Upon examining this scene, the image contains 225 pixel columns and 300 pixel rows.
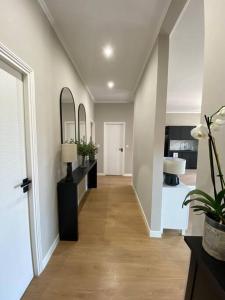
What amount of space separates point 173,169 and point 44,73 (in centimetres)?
206

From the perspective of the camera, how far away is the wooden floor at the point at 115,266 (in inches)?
59.6

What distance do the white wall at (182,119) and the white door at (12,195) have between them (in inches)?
272

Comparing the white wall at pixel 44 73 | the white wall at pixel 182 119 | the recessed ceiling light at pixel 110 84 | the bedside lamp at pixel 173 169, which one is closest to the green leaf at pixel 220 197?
the white wall at pixel 44 73

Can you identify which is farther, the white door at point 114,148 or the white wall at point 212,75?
the white door at point 114,148

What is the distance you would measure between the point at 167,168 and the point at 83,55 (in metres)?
2.22

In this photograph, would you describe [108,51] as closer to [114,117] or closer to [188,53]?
[188,53]

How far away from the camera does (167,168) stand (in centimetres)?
243

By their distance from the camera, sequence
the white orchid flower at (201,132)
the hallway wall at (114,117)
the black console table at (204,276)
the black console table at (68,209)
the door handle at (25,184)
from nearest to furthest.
→ the black console table at (204,276) < the white orchid flower at (201,132) < the door handle at (25,184) < the black console table at (68,209) < the hallway wall at (114,117)

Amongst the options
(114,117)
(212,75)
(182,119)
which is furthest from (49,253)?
(182,119)

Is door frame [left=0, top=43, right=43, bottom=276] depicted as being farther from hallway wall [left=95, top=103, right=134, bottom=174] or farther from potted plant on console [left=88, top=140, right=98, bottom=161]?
hallway wall [left=95, top=103, right=134, bottom=174]

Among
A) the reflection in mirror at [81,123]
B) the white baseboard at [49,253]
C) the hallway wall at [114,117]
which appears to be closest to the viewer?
the white baseboard at [49,253]

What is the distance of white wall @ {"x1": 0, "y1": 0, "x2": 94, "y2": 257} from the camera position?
125 cm

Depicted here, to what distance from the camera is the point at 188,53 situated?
103 inches

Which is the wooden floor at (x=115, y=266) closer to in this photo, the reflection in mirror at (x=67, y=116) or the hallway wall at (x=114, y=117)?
the reflection in mirror at (x=67, y=116)
